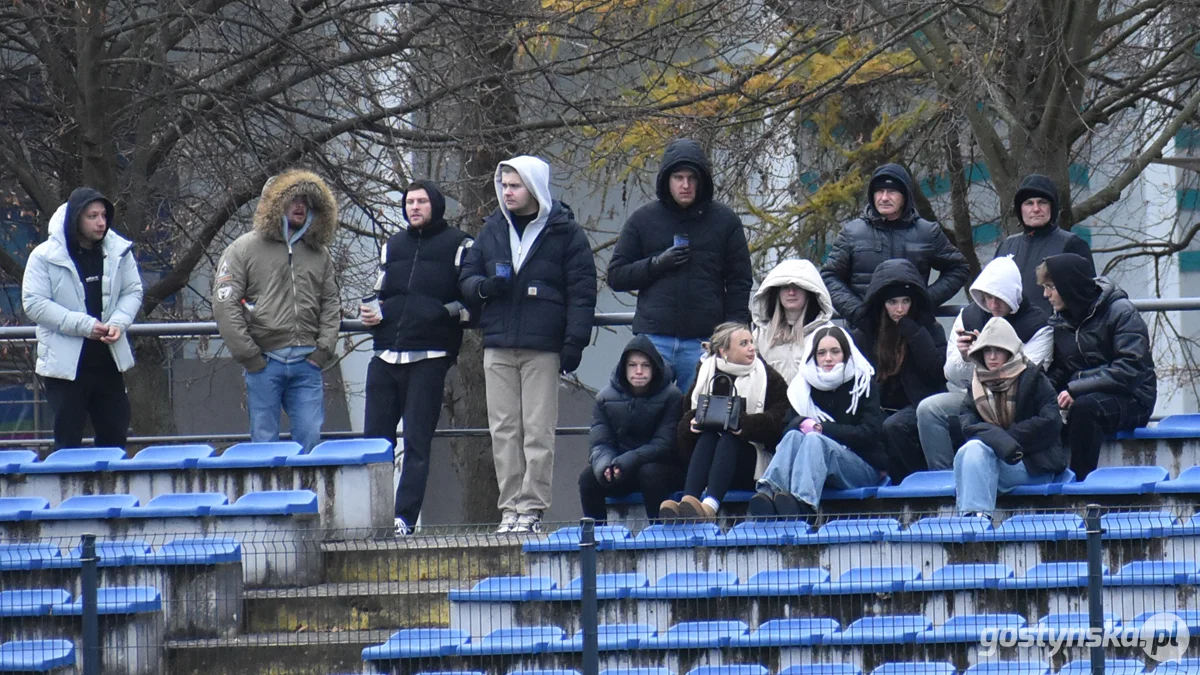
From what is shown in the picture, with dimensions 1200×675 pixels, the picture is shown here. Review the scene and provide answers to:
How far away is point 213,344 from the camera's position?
1645 centimetres

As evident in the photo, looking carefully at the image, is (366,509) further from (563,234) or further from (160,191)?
(160,191)

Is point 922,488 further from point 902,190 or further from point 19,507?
point 19,507

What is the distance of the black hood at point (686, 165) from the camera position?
9047 millimetres

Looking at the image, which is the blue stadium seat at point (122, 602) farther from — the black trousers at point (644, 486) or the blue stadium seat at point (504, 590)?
the black trousers at point (644, 486)

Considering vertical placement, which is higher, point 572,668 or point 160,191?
point 160,191

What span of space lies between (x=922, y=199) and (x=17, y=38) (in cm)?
777

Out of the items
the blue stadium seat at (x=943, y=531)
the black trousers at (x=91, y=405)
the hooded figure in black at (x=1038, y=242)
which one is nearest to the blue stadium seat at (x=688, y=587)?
the blue stadium seat at (x=943, y=531)

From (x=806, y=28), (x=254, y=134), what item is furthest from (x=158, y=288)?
(x=806, y=28)

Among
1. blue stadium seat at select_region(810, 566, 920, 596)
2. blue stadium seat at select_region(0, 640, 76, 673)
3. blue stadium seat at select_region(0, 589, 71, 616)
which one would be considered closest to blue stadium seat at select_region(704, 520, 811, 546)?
blue stadium seat at select_region(810, 566, 920, 596)

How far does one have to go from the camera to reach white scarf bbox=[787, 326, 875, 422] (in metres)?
8.27

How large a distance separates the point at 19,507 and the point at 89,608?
191 cm

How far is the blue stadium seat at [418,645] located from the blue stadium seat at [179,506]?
1608 millimetres

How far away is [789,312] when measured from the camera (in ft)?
28.9

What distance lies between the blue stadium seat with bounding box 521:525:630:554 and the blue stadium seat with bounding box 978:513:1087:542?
1.64 m
